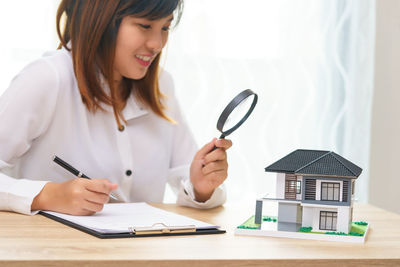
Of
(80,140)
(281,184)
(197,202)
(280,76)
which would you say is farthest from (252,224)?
(280,76)

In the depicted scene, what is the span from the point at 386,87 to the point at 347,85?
18 centimetres

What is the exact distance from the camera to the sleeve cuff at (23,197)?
122 cm

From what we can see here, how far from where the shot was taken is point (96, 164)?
1604mm

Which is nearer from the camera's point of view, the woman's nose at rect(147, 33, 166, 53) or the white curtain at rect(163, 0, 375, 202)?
the woman's nose at rect(147, 33, 166, 53)

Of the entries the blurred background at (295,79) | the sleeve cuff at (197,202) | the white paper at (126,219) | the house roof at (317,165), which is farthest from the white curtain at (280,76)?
the house roof at (317,165)

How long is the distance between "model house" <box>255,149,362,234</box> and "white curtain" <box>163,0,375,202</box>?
1.32m

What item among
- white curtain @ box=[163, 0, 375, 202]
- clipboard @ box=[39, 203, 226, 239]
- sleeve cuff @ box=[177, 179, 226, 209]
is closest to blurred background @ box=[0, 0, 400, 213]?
white curtain @ box=[163, 0, 375, 202]

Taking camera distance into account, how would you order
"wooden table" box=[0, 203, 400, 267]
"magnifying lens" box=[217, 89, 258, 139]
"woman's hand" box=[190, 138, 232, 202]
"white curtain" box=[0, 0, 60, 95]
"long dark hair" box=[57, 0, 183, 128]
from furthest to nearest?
"white curtain" box=[0, 0, 60, 95], "long dark hair" box=[57, 0, 183, 128], "woman's hand" box=[190, 138, 232, 202], "magnifying lens" box=[217, 89, 258, 139], "wooden table" box=[0, 203, 400, 267]

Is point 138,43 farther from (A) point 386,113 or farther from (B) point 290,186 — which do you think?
(A) point 386,113

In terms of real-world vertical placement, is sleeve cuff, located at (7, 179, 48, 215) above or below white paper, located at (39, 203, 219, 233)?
above

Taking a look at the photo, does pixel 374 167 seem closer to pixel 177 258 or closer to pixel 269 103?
pixel 269 103

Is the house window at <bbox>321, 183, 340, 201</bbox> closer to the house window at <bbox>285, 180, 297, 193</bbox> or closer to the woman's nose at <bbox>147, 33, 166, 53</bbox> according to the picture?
the house window at <bbox>285, 180, 297, 193</bbox>

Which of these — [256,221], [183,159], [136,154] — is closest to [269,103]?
[183,159]

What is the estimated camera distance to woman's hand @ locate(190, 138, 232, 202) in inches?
54.3
